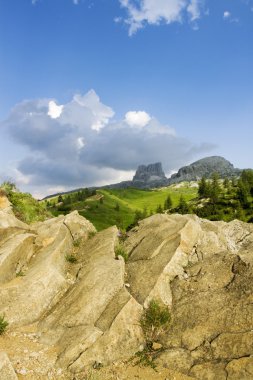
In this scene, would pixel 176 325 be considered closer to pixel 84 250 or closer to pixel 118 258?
pixel 118 258

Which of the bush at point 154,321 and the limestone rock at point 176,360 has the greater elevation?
the bush at point 154,321

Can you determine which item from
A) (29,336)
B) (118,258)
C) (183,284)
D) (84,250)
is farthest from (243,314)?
(84,250)

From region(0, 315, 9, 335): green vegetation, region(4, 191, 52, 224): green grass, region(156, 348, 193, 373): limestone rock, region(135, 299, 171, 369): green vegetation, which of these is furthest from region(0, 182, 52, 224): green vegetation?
region(156, 348, 193, 373): limestone rock

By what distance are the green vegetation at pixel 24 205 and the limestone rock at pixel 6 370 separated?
16.0m

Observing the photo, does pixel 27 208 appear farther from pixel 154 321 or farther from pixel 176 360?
pixel 176 360

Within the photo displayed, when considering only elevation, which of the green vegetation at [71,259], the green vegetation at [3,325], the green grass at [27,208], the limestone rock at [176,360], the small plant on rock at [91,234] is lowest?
the limestone rock at [176,360]

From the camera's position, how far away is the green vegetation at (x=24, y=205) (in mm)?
27830

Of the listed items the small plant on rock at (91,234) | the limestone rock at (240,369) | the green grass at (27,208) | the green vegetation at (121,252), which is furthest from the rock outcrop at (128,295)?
the green grass at (27,208)

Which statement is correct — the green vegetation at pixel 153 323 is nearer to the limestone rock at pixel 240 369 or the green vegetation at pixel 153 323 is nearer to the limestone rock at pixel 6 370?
the limestone rock at pixel 240 369

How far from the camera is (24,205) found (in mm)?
29641

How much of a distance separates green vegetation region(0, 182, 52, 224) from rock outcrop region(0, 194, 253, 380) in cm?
427

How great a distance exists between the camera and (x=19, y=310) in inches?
643

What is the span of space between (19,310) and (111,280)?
489cm

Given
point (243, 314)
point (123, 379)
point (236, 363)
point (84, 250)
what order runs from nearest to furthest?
point (236, 363) < point (123, 379) < point (243, 314) < point (84, 250)
